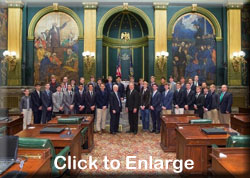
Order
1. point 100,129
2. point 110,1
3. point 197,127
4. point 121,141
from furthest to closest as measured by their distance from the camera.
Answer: point 110,1
point 100,129
point 121,141
point 197,127

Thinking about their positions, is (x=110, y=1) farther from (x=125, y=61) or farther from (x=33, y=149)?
(x=33, y=149)

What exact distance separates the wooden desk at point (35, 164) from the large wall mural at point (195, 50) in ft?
39.8

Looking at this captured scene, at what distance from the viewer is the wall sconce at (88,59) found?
45.6 ft

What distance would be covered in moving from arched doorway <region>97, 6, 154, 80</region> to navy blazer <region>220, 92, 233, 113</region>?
6854 mm

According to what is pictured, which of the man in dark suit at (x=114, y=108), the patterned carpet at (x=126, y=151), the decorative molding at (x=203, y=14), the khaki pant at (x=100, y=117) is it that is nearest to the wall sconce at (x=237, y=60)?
the decorative molding at (x=203, y=14)

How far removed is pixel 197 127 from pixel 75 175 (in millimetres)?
2830

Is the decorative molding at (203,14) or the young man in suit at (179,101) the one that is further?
the decorative molding at (203,14)

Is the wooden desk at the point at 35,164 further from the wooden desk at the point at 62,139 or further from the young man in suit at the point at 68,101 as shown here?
the young man in suit at the point at 68,101

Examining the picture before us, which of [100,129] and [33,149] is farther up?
[33,149]

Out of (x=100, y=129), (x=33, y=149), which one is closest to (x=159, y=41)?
(x=100, y=129)

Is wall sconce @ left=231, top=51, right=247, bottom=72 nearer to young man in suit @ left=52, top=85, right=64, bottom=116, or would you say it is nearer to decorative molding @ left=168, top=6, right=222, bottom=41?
decorative molding @ left=168, top=6, right=222, bottom=41

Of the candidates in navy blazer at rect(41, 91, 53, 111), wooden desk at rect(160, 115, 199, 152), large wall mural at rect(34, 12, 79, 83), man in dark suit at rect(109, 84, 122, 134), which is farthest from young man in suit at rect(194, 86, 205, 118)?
large wall mural at rect(34, 12, 79, 83)

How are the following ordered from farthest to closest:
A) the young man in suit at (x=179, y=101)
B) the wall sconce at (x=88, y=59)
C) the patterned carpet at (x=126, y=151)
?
the wall sconce at (x=88, y=59) → the young man in suit at (x=179, y=101) → the patterned carpet at (x=126, y=151)

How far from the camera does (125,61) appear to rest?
16094mm
